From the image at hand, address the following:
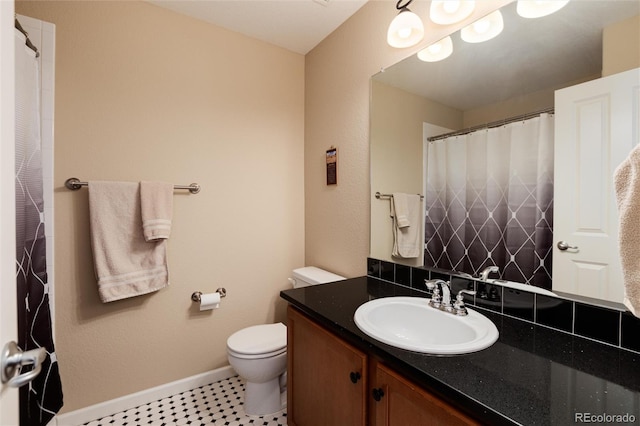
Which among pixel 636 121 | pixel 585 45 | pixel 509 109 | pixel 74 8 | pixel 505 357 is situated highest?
pixel 74 8

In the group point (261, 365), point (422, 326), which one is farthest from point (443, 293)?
point (261, 365)

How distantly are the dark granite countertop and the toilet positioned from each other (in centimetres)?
75

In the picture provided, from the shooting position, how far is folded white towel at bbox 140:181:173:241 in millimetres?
1655

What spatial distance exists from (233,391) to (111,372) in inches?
28.3

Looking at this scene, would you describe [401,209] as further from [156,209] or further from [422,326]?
[156,209]

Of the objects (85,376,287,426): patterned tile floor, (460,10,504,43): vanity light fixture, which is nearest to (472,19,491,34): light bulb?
(460,10,504,43): vanity light fixture

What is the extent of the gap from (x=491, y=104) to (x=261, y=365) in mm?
1705

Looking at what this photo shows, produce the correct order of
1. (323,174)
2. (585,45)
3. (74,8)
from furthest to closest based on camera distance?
(323,174) < (74,8) < (585,45)

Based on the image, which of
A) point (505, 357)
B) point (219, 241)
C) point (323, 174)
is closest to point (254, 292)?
point (219, 241)

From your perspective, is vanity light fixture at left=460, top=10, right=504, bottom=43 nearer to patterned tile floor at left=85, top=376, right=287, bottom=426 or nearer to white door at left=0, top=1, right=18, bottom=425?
white door at left=0, top=1, right=18, bottom=425

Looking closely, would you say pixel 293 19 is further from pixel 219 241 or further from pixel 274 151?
pixel 219 241

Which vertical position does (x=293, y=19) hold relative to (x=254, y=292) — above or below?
above

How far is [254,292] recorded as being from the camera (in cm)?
215

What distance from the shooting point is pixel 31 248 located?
4.09ft
